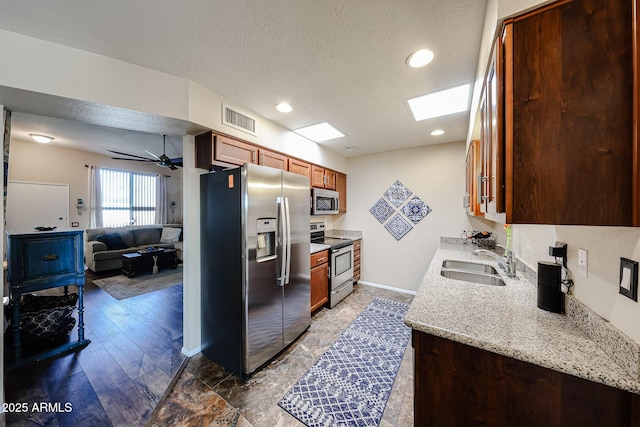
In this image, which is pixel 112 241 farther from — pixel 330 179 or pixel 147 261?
pixel 330 179

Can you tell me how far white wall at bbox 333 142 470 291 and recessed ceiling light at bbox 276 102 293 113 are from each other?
222 centimetres

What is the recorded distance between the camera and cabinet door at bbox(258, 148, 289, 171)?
8.48 ft

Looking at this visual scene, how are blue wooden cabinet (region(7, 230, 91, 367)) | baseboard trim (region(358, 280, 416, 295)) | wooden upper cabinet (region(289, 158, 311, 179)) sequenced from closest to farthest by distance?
1. blue wooden cabinet (region(7, 230, 91, 367))
2. wooden upper cabinet (region(289, 158, 311, 179))
3. baseboard trim (region(358, 280, 416, 295))

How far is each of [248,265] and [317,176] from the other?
2.07m

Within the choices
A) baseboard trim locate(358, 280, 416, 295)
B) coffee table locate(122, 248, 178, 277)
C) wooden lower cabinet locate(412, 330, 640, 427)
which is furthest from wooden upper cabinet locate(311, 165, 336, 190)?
coffee table locate(122, 248, 178, 277)

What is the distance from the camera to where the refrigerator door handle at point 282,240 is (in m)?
2.19

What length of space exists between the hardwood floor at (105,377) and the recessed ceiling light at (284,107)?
2.67 metres

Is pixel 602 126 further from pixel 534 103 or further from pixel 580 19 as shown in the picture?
pixel 580 19

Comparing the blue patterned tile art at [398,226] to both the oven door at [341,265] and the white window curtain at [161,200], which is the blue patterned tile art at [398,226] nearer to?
the oven door at [341,265]

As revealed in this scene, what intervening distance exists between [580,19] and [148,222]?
847 cm

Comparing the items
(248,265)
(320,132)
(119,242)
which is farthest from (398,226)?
(119,242)

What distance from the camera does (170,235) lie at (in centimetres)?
600

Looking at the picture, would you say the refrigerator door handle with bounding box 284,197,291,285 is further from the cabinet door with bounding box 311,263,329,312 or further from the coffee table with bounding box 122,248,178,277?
the coffee table with bounding box 122,248,178,277

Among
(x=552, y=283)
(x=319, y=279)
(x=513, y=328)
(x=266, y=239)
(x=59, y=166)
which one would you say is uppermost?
(x=59, y=166)
